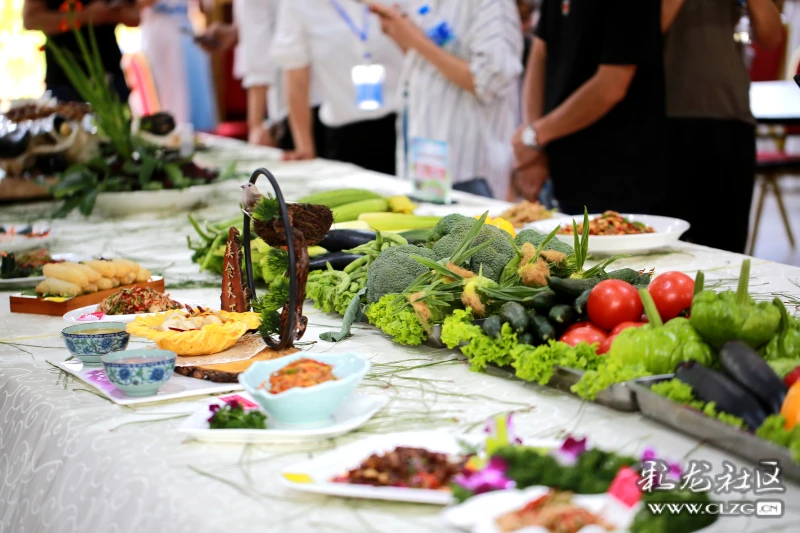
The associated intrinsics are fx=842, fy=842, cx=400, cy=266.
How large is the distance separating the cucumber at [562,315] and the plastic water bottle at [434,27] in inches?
100

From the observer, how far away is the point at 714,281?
193cm

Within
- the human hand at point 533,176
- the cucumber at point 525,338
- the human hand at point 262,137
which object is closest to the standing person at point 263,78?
the human hand at point 262,137

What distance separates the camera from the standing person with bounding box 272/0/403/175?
14.2 feet

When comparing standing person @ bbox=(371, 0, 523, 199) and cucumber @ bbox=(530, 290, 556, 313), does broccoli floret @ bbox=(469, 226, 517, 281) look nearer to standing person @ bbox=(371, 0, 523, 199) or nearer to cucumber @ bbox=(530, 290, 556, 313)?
cucumber @ bbox=(530, 290, 556, 313)

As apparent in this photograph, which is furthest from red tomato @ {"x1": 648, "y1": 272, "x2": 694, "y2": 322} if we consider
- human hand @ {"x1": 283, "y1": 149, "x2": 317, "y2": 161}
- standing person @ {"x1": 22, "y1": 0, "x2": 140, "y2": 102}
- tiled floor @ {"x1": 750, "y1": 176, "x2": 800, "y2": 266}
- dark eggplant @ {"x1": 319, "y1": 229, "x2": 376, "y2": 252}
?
tiled floor @ {"x1": 750, "y1": 176, "x2": 800, "y2": 266}

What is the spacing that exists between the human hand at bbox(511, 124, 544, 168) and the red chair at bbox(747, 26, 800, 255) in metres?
1.59

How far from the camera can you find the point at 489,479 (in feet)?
2.95

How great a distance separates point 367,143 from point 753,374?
3.85 metres

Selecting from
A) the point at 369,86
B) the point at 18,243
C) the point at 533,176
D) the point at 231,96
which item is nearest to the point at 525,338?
the point at 18,243

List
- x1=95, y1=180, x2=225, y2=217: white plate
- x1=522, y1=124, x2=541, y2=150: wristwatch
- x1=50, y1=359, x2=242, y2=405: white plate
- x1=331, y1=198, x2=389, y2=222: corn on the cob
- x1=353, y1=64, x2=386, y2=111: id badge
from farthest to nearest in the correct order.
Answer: x1=353, y1=64, x2=386, y2=111: id badge, x1=522, y1=124, x2=541, y2=150: wristwatch, x1=95, y1=180, x2=225, y2=217: white plate, x1=331, y1=198, x2=389, y2=222: corn on the cob, x1=50, y1=359, x2=242, y2=405: white plate

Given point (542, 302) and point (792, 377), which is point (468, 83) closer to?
point (542, 302)

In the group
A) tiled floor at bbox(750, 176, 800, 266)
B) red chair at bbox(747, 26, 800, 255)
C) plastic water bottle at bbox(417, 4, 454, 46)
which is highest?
plastic water bottle at bbox(417, 4, 454, 46)

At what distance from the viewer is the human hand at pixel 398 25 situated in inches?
144

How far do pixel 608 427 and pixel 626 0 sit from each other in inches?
81.3
